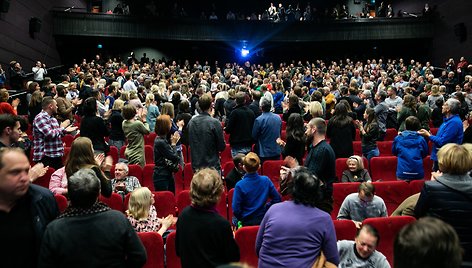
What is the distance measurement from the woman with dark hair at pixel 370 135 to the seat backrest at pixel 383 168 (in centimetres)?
45

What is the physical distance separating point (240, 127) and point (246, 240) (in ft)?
8.41

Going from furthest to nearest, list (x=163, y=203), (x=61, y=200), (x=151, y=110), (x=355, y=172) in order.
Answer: (x=151, y=110) < (x=355, y=172) < (x=163, y=203) < (x=61, y=200)

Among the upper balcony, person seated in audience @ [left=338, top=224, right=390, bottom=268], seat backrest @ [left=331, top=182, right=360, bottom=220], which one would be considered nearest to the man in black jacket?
seat backrest @ [left=331, top=182, right=360, bottom=220]

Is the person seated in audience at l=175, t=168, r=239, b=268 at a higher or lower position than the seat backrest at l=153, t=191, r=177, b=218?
higher

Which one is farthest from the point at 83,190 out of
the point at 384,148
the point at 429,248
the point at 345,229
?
the point at 384,148

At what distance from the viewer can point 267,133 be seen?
602 cm

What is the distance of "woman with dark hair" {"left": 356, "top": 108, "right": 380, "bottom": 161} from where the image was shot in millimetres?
6418

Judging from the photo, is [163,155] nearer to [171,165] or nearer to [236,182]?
[171,165]

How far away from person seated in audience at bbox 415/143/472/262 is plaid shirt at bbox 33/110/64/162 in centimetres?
431

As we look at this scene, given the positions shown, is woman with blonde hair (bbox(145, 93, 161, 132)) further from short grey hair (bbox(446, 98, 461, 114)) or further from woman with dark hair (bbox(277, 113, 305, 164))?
short grey hair (bbox(446, 98, 461, 114))

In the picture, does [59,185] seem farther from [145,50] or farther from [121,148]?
[145,50]

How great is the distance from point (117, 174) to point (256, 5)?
20892 millimetres

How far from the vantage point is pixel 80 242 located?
7.39 feet

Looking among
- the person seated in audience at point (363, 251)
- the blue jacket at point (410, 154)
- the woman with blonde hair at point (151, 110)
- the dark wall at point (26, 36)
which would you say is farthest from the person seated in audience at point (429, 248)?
the dark wall at point (26, 36)
